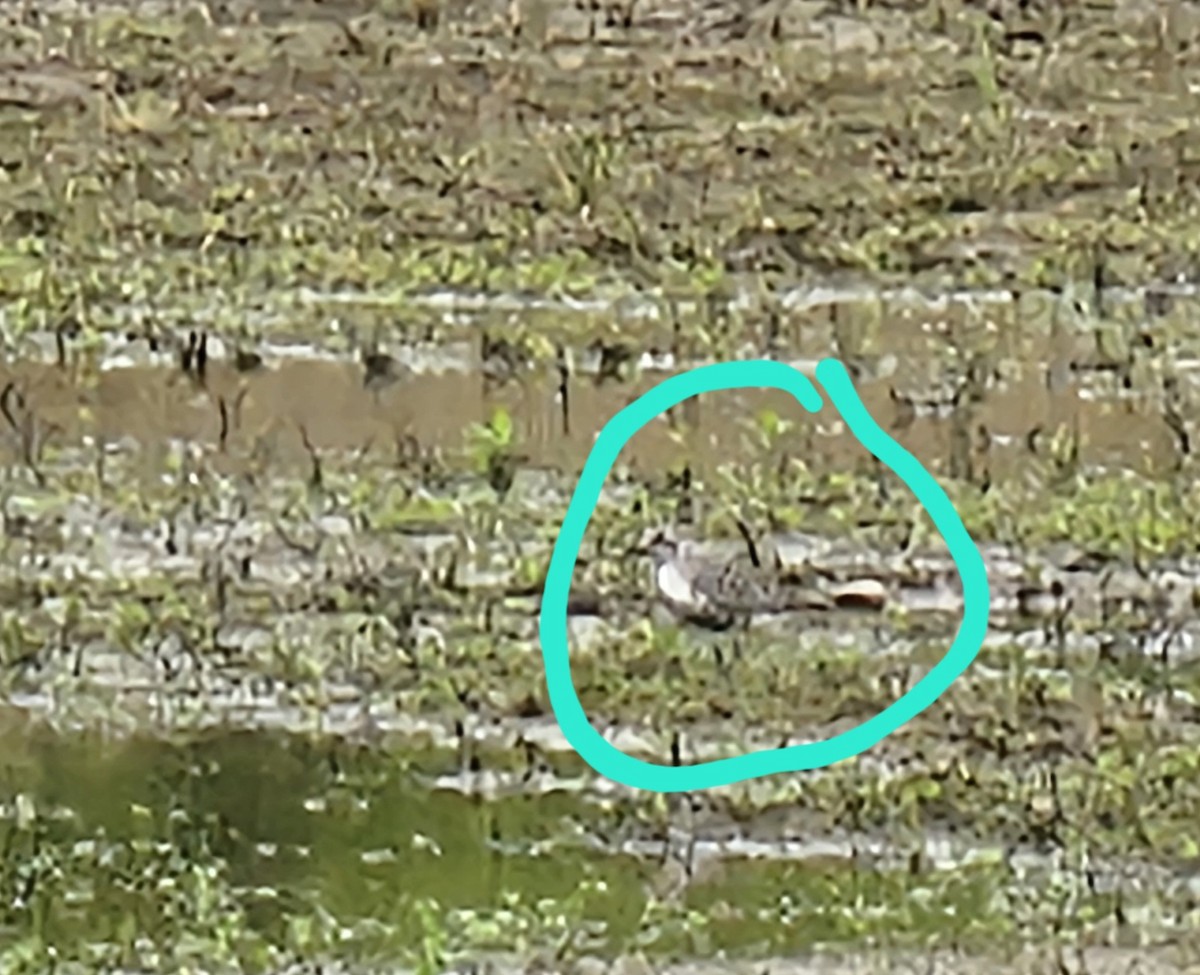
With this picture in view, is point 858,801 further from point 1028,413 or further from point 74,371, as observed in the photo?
point 74,371

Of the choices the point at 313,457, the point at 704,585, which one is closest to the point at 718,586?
the point at 704,585

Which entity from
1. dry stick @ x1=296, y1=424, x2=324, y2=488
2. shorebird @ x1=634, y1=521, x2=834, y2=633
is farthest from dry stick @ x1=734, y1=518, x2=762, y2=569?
dry stick @ x1=296, y1=424, x2=324, y2=488

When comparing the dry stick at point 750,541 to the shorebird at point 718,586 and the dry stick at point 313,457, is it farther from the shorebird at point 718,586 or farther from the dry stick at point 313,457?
the dry stick at point 313,457

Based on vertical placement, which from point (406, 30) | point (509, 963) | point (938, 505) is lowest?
point (509, 963)

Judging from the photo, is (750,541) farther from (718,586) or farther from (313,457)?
(313,457)

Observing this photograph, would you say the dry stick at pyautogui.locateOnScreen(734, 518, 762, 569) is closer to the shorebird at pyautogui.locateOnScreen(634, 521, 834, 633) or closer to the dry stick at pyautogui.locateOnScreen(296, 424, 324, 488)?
the shorebird at pyautogui.locateOnScreen(634, 521, 834, 633)

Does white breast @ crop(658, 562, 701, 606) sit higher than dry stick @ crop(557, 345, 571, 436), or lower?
lower

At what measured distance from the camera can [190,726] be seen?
0.44 m

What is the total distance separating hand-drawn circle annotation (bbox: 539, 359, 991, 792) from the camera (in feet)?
1.41

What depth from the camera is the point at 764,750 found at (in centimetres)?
44

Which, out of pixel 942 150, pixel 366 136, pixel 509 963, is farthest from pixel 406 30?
pixel 509 963

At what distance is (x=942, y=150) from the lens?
42 cm

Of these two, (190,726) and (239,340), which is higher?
(239,340)

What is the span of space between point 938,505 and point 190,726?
0.21m
